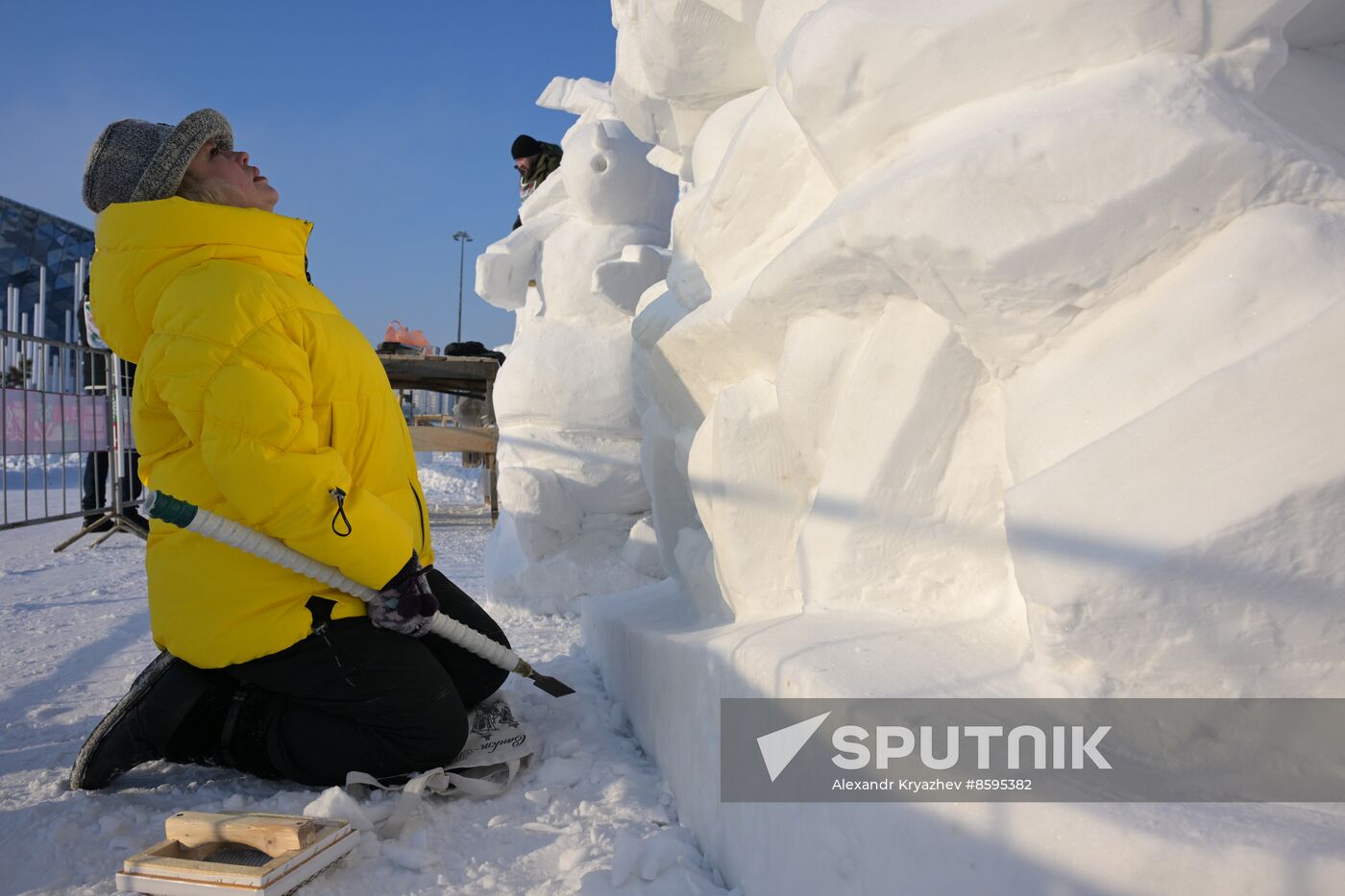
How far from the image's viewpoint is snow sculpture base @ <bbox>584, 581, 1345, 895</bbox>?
896 mm

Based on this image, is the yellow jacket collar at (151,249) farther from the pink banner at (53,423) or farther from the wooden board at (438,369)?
the wooden board at (438,369)

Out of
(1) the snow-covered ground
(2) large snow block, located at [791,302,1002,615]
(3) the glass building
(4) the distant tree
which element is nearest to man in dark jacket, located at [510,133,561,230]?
(4) the distant tree

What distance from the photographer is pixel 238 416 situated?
171 centimetres

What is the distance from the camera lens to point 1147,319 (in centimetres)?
122

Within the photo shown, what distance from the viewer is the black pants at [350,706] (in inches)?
74.4

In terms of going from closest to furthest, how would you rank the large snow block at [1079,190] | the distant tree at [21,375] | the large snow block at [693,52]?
1. the large snow block at [1079,190]
2. the large snow block at [693,52]
3. the distant tree at [21,375]

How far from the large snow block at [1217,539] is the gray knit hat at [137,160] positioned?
1857 millimetres

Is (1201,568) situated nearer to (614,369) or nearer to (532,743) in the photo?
(532,743)

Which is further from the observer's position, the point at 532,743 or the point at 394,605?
the point at 532,743

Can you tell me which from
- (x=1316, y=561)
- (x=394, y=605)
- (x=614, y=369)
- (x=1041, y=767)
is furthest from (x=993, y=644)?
(x=614, y=369)

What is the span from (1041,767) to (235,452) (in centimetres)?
144

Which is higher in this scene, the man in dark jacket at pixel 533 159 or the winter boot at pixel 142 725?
the man in dark jacket at pixel 533 159

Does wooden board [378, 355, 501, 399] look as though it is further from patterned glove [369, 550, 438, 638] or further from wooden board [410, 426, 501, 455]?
patterned glove [369, 550, 438, 638]

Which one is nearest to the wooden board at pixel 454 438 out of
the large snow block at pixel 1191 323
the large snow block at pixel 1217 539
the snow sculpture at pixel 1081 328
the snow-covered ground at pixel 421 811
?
the snow-covered ground at pixel 421 811
